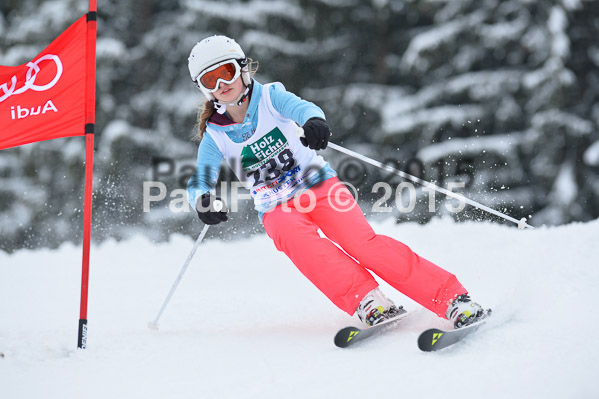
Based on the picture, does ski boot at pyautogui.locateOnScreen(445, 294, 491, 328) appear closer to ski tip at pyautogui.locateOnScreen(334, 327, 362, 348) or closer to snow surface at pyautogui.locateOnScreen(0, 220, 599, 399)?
snow surface at pyautogui.locateOnScreen(0, 220, 599, 399)

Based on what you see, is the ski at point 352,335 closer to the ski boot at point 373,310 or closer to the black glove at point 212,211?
the ski boot at point 373,310

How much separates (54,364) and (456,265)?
2789 millimetres

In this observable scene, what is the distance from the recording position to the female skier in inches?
118

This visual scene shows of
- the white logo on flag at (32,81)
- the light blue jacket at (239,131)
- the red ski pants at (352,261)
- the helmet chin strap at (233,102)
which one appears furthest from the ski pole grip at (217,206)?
the white logo on flag at (32,81)

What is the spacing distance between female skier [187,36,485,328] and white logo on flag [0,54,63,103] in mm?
765

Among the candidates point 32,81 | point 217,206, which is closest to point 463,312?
point 217,206

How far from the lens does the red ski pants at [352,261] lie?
299cm

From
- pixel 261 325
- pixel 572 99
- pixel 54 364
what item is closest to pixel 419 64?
pixel 572 99

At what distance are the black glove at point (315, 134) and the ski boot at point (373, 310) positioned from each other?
0.76 m

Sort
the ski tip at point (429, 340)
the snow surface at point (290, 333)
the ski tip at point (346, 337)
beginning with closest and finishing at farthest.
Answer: the snow surface at point (290, 333) → the ski tip at point (429, 340) → the ski tip at point (346, 337)

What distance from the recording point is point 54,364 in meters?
2.83

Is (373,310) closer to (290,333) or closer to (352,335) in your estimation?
(352,335)

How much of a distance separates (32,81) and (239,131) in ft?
3.84

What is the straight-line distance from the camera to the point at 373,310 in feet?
9.70
